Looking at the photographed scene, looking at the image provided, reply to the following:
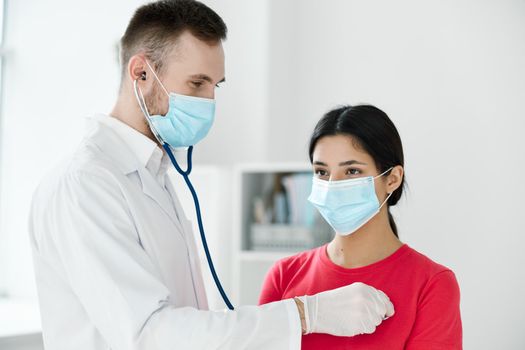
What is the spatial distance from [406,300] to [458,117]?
1.46 meters

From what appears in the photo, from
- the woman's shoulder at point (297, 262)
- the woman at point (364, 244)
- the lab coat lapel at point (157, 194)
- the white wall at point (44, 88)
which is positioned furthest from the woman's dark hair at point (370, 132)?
the white wall at point (44, 88)

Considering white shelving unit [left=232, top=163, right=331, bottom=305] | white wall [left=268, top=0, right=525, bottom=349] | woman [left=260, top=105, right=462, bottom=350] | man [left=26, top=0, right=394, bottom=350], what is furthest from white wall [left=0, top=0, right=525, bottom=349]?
man [left=26, top=0, right=394, bottom=350]

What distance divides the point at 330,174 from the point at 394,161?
0.56 ft

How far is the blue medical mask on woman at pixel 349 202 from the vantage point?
149 centimetres

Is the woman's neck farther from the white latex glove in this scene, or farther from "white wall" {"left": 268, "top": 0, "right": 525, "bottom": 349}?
"white wall" {"left": 268, "top": 0, "right": 525, "bottom": 349}

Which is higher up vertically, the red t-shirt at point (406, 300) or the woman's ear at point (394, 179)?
the woman's ear at point (394, 179)

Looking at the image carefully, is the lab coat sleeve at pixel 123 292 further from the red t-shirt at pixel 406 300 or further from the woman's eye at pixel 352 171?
the woman's eye at pixel 352 171

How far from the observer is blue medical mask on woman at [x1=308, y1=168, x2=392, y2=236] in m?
1.49

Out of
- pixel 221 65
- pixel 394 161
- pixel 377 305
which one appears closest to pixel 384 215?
pixel 394 161

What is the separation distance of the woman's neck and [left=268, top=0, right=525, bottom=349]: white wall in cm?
116

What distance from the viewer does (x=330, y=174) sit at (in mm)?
1519

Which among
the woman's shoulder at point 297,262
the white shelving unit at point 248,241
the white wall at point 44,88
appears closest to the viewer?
the woman's shoulder at point 297,262

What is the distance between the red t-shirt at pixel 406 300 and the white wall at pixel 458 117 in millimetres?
1210

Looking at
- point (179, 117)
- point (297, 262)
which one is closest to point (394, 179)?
point (297, 262)
